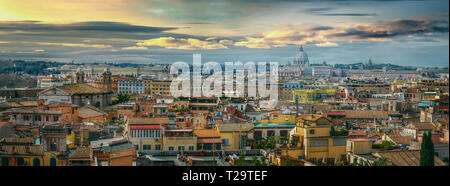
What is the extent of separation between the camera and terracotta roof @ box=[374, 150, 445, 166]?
4.91 meters

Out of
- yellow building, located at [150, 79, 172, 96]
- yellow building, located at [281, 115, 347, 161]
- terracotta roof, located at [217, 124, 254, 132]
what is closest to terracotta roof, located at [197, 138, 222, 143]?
terracotta roof, located at [217, 124, 254, 132]

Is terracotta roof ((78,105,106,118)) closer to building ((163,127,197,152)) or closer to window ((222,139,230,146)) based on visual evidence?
building ((163,127,197,152))

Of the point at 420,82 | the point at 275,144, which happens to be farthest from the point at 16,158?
the point at 420,82

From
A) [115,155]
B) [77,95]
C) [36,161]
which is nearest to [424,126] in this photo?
[115,155]

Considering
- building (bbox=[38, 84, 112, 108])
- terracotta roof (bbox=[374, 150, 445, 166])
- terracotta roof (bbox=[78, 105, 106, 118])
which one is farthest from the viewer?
building (bbox=[38, 84, 112, 108])

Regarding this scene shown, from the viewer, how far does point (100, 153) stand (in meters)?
4.77

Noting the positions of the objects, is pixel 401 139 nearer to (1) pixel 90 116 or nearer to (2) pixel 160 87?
(1) pixel 90 116

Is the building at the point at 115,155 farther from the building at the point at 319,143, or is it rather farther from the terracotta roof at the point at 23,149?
the building at the point at 319,143

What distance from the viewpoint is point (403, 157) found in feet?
16.6

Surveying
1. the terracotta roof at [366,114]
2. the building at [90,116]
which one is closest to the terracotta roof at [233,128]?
the building at [90,116]

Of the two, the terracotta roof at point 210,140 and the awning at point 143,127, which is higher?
the awning at point 143,127

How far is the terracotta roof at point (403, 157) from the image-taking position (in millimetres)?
4906

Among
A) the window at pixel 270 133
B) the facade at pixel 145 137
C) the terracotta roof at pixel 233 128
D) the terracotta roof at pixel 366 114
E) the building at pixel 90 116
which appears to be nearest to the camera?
the facade at pixel 145 137
